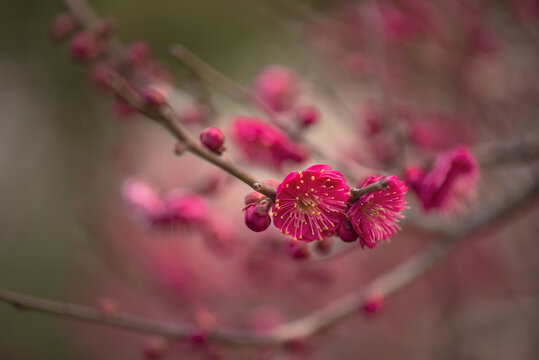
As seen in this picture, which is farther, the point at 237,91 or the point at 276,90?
the point at 276,90

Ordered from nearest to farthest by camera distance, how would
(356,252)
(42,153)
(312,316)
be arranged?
1. (312,316)
2. (356,252)
3. (42,153)

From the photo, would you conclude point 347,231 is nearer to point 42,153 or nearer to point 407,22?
point 407,22

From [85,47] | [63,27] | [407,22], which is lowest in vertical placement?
[85,47]

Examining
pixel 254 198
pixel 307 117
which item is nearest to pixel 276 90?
pixel 307 117

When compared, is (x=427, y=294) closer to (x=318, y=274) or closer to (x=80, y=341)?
(x=318, y=274)

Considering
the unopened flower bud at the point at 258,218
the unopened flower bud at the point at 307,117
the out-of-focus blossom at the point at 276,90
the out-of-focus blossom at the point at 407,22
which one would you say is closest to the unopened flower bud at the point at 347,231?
the unopened flower bud at the point at 258,218

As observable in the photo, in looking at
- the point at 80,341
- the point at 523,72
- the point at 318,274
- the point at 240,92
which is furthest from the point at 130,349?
the point at 523,72

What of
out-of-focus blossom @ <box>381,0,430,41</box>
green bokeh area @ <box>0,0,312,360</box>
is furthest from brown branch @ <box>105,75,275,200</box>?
green bokeh area @ <box>0,0,312,360</box>

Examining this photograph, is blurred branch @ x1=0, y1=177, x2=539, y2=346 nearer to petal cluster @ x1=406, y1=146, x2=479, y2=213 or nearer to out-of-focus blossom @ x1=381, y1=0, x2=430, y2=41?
petal cluster @ x1=406, y1=146, x2=479, y2=213
